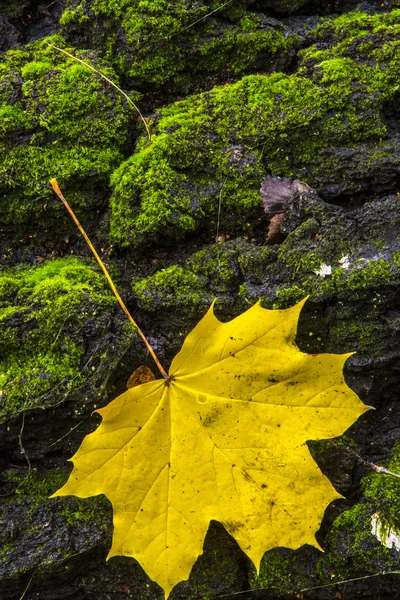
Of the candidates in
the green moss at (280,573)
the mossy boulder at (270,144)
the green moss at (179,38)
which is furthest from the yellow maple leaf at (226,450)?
the green moss at (179,38)

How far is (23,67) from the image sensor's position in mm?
2295

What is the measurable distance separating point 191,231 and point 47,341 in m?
0.79

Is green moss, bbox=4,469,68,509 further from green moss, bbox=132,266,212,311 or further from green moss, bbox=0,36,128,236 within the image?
green moss, bbox=0,36,128,236

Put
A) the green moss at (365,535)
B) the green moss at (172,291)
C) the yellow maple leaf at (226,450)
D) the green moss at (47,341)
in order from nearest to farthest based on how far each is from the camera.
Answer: the yellow maple leaf at (226,450) < the green moss at (365,535) < the green moss at (47,341) < the green moss at (172,291)

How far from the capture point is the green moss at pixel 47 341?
187 centimetres

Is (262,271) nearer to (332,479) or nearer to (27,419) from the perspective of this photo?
(332,479)

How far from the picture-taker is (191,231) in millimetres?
2143

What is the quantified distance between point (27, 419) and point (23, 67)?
66.0 inches

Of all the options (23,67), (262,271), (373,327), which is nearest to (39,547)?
(262,271)

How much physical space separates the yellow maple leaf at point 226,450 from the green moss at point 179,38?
4.50 ft

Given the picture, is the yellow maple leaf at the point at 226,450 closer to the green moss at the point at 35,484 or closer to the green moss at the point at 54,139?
the green moss at the point at 35,484

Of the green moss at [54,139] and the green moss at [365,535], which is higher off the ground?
the green moss at [54,139]

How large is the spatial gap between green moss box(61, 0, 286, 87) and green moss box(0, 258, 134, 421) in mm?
1164

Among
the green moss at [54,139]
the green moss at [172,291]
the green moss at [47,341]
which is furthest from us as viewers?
the green moss at [54,139]
